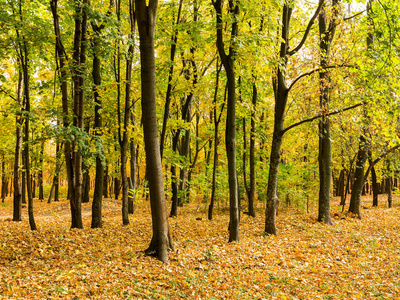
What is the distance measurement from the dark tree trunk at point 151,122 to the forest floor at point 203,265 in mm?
497

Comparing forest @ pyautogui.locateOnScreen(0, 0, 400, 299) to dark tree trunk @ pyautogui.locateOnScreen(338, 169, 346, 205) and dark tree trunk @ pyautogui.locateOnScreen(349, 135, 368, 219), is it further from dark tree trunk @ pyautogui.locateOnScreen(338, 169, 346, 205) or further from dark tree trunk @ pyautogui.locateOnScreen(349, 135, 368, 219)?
dark tree trunk @ pyautogui.locateOnScreen(338, 169, 346, 205)

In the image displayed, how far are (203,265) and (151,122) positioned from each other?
3.49 metres

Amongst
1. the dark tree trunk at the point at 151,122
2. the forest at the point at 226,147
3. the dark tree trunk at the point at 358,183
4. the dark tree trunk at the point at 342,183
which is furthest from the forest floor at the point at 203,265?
the dark tree trunk at the point at 342,183

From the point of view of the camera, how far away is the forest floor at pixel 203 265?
16.4 ft

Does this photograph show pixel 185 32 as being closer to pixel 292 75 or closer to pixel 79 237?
pixel 292 75

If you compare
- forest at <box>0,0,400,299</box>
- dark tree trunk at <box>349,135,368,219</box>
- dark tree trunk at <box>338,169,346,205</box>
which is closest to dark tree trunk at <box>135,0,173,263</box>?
forest at <box>0,0,400,299</box>

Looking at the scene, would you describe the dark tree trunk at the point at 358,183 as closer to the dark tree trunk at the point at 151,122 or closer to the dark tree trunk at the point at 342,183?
the dark tree trunk at the point at 342,183

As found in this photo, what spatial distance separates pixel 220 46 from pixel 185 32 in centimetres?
360

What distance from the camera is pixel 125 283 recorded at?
506 centimetres

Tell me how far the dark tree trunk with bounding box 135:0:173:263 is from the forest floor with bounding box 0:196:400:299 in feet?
1.63

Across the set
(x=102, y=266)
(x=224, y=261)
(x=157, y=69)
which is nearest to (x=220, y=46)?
(x=157, y=69)

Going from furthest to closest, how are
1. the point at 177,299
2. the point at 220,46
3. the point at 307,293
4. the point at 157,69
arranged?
the point at 157,69 → the point at 220,46 → the point at 307,293 → the point at 177,299

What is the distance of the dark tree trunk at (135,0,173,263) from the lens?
6.09m

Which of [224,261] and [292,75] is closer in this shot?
[224,261]
